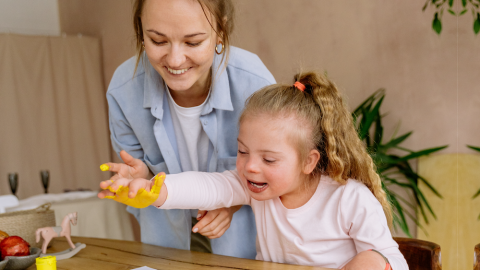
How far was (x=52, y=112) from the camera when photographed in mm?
4672

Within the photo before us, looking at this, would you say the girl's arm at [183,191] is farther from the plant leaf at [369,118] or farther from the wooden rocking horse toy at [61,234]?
the plant leaf at [369,118]

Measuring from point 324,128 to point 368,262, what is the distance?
37 centimetres

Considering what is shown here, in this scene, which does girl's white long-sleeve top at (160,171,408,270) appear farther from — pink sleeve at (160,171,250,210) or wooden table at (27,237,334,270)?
wooden table at (27,237,334,270)

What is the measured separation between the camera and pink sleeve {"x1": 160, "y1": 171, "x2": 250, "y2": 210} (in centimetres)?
116

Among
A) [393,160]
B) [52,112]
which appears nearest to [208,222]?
[393,160]

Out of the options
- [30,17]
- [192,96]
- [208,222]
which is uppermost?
[30,17]

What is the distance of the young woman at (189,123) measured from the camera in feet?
4.24

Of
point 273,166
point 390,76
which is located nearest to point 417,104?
point 390,76

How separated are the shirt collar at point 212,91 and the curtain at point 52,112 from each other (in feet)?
12.0

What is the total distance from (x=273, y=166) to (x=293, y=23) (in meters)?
2.31

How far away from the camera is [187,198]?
46.2 inches

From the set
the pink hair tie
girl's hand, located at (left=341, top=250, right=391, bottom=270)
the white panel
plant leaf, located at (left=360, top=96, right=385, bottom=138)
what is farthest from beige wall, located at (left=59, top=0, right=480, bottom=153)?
the white panel

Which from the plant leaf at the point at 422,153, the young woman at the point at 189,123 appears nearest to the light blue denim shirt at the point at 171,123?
the young woman at the point at 189,123

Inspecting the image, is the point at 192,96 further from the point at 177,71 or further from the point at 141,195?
the point at 141,195
